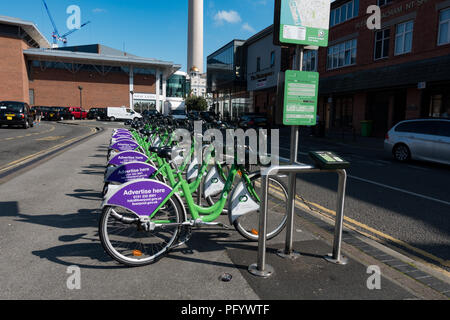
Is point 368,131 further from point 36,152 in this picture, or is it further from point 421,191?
point 36,152

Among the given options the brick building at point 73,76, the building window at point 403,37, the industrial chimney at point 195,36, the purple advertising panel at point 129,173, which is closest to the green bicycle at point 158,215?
the purple advertising panel at point 129,173

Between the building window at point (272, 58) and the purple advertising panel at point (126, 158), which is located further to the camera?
the building window at point (272, 58)

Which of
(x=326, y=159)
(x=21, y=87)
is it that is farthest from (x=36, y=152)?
(x=21, y=87)

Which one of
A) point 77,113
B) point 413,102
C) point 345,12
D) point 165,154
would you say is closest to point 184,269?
point 165,154

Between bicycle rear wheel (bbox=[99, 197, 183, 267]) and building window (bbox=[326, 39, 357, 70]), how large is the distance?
2549 cm

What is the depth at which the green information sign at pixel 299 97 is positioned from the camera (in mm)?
3688

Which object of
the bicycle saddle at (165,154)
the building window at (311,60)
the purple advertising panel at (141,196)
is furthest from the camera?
the building window at (311,60)

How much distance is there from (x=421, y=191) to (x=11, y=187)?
8366 millimetres

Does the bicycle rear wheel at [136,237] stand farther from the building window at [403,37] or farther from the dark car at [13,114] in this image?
the dark car at [13,114]

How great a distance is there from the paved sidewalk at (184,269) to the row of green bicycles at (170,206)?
0.66ft

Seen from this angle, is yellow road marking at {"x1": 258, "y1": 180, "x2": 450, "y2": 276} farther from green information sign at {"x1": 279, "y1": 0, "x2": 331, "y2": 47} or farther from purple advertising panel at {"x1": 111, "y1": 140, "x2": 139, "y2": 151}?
purple advertising panel at {"x1": 111, "y1": 140, "x2": 139, "y2": 151}

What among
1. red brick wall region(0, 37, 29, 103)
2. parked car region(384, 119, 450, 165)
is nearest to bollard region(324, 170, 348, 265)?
parked car region(384, 119, 450, 165)

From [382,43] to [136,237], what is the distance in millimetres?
23950
